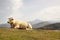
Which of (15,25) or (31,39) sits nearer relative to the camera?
(31,39)

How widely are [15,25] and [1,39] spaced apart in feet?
42.1

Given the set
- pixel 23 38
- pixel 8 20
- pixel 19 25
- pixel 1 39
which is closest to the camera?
pixel 1 39

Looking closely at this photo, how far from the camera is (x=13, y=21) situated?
28906 mm

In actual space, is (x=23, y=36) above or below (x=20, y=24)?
below

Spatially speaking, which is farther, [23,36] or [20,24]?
[20,24]

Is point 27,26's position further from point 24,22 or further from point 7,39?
point 7,39

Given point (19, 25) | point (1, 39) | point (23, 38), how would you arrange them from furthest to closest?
point (19, 25) < point (23, 38) < point (1, 39)

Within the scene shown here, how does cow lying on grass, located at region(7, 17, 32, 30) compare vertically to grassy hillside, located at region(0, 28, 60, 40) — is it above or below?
above

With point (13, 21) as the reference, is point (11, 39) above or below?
below

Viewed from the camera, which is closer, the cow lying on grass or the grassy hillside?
the grassy hillside

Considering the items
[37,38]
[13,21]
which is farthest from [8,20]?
[37,38]

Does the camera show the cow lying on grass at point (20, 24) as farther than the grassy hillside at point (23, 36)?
Yes

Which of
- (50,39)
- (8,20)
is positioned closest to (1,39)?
(50,39)

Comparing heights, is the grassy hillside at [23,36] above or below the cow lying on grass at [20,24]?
below
